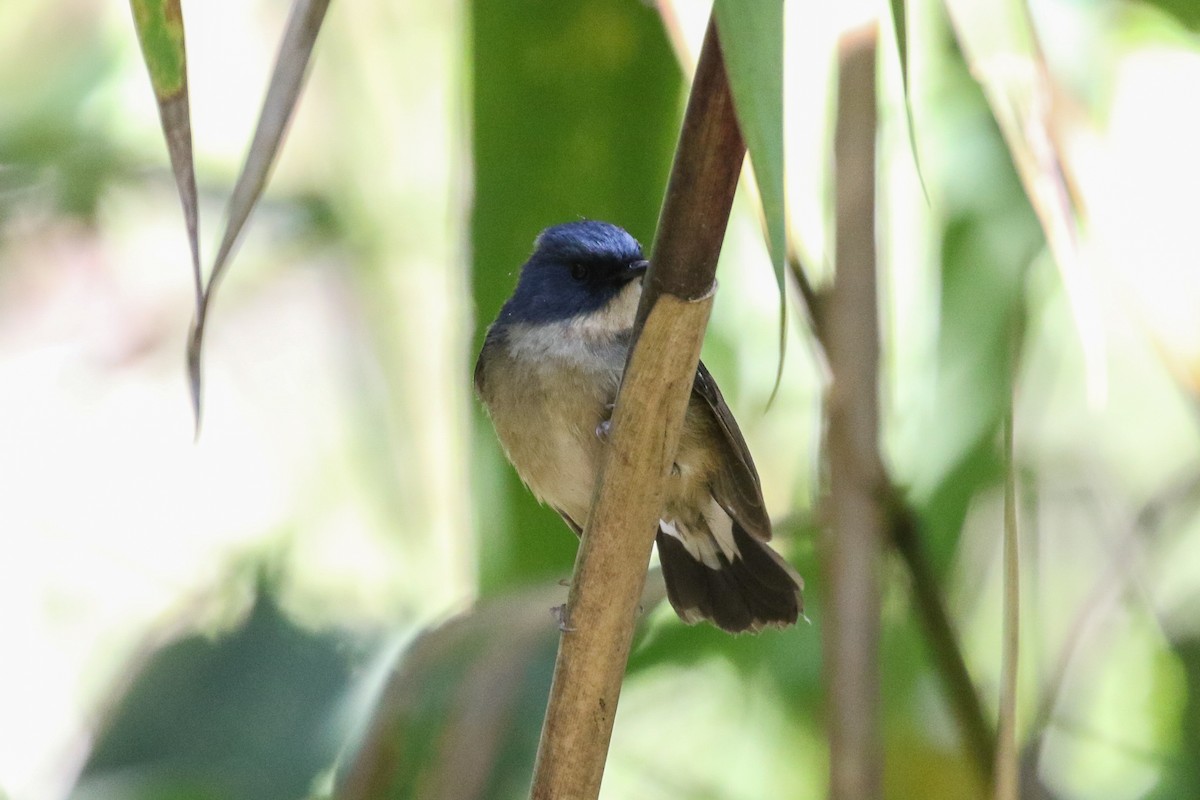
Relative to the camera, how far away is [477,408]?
355cm

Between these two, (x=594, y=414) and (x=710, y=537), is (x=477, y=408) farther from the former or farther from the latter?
(x=710, y=537)

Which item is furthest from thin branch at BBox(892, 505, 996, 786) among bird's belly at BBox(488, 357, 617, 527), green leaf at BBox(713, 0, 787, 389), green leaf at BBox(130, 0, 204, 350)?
green leaf at BBox(130, 0, 204, 350)

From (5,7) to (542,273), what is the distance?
8.74ft

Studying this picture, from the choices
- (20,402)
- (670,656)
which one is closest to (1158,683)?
(670,656)

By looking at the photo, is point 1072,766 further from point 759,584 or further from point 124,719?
point 124,719

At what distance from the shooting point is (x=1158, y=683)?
3.41m

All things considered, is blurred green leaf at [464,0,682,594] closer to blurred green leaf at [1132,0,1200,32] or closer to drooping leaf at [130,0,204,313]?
blurred green leaf at [1132,0,1200,32]

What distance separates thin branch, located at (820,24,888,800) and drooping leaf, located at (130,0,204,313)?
1188mm

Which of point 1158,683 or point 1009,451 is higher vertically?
point 1009,451

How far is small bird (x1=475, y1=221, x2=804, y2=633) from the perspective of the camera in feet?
10.5

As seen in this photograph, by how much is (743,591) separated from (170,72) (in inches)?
79.5

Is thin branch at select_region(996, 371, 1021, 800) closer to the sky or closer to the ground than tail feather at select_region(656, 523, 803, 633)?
closer to the sky

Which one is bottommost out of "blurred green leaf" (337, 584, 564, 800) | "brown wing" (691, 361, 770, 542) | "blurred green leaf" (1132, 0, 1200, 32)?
"blurred green leaf" (337, 584, 564, 800)

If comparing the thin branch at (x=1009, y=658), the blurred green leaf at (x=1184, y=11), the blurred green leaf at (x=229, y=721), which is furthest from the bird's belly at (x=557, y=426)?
the blurred green leaf at (x=1184, y=11)
